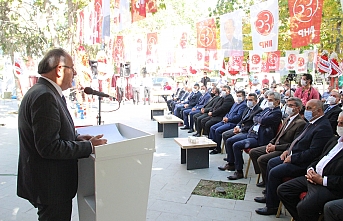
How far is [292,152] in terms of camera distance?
3891mm

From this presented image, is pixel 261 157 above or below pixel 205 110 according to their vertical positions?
below

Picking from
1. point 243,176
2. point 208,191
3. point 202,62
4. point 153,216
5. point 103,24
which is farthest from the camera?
point 202,62

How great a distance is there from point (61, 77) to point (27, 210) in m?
2.64

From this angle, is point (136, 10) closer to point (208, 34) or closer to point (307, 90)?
point (208, 34)

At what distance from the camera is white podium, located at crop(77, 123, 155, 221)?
1.83m

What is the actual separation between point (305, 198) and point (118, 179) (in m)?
2.14

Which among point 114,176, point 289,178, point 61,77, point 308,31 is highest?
point 308,31

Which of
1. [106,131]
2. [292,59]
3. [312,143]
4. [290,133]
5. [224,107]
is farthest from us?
[292,59]

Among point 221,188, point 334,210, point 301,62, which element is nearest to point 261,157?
point 221,188

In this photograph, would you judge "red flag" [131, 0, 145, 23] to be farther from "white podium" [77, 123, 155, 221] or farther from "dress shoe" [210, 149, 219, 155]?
"white podium" [77, 123, 155, 221]

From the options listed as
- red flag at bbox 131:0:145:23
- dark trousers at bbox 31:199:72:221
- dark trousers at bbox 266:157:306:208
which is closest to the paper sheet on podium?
dark trousers at bbox 31:199:72:221

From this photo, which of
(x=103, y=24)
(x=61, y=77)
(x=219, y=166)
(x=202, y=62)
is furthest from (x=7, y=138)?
(x=202, y=62)

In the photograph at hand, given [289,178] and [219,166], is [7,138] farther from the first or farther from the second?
[289,178]

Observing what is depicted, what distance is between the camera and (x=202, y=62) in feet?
47.9
